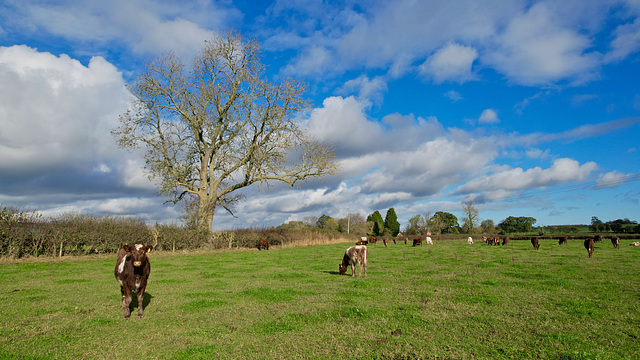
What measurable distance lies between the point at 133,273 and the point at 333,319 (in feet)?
17.1

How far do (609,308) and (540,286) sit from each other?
306 cm

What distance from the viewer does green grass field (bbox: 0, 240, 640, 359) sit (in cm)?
557

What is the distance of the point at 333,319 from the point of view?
7.32m

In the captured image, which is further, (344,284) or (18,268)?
(18,268)

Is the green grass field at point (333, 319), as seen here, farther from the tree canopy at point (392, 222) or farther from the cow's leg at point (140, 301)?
the tree canopy at point (392, 222)

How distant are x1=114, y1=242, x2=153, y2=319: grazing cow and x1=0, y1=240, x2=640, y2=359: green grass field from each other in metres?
0.50

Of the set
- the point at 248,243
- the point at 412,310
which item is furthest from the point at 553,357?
the point at 248,243

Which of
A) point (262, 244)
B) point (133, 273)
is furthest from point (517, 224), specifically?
point (133, 273)

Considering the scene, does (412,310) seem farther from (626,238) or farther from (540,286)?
(626,238)

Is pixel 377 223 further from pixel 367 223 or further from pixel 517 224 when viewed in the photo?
pixel 517 224

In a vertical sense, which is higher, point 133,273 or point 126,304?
point 133,273

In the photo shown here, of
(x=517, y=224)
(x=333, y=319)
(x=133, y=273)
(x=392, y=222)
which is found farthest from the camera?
(x=392, y=222)

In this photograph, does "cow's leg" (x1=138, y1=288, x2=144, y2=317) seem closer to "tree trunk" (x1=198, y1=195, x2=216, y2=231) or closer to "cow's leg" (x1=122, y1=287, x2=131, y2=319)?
"cow's leg" (x1=122, y1=287, x2=131, y2=319)

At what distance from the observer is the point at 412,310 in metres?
7.88
